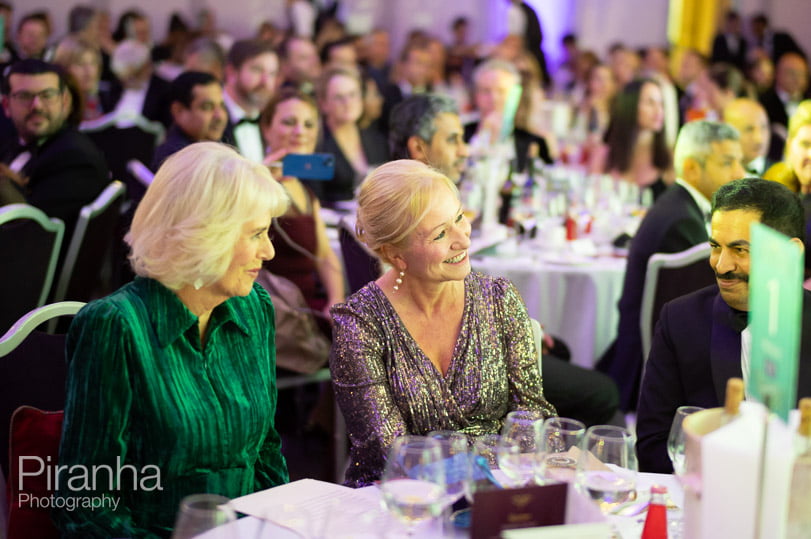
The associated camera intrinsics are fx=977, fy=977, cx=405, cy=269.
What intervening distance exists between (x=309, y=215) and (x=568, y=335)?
127 centimetres

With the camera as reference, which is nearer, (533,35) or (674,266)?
(674,266)

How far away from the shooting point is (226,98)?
627 centimetres

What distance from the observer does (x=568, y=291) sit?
426 centimetres

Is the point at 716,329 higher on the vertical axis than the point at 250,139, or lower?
lower

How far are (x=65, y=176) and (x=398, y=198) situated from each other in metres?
2.58

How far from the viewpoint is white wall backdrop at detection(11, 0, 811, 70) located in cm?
1437

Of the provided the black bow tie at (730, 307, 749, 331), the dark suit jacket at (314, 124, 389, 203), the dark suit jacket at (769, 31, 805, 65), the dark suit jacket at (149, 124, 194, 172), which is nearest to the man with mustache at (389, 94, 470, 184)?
the dark suit jacket at (149, 124, 194, 172)

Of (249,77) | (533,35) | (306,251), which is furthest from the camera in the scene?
(533,35)

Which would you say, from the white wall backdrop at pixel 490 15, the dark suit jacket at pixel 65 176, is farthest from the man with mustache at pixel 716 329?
the white wall backdrop at pixel 490 15

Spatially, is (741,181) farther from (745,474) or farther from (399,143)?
(399,143)

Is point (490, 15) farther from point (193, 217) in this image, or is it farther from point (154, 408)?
point (154, 408)

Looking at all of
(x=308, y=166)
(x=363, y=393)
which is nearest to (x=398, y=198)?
(x=363, y=393)

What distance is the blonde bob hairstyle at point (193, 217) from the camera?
6.21ft

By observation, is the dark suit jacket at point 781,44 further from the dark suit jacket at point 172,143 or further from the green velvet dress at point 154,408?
the green velvet dress at point 154,408
